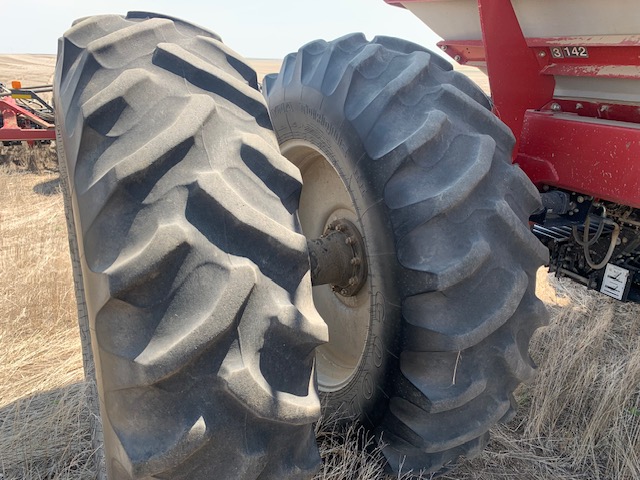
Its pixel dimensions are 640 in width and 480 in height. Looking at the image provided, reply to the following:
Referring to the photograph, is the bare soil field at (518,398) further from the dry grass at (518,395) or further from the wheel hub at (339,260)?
the wheel hub at (339,260)

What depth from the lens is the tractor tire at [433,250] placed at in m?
1.52

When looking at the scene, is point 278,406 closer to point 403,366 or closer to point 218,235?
point 218,235

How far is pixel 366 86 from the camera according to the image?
5.81 ft

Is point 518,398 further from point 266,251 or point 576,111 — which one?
point 266,251

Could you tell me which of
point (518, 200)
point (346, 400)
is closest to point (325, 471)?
point (346, 400)

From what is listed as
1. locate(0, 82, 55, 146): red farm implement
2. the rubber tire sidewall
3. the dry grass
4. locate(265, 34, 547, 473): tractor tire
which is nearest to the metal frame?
locate(0, 82, 55, 146): red farm implement

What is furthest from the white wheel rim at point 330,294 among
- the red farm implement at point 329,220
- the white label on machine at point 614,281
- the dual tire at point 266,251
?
the white label on machine at point 614,281

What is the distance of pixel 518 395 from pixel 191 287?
1976 millimetres

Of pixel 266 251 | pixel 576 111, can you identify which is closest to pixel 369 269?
pixel 266 251

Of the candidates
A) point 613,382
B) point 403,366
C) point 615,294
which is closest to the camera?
point 403,366

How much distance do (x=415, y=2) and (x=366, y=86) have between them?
108cm

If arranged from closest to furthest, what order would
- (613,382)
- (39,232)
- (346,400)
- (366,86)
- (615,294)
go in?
(366,86)
(346,400)
(615,294)
(613,382)
(39,232)

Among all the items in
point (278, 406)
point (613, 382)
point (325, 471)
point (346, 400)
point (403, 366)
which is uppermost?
point (278, 406)

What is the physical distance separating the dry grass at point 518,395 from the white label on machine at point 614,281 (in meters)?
0.45
